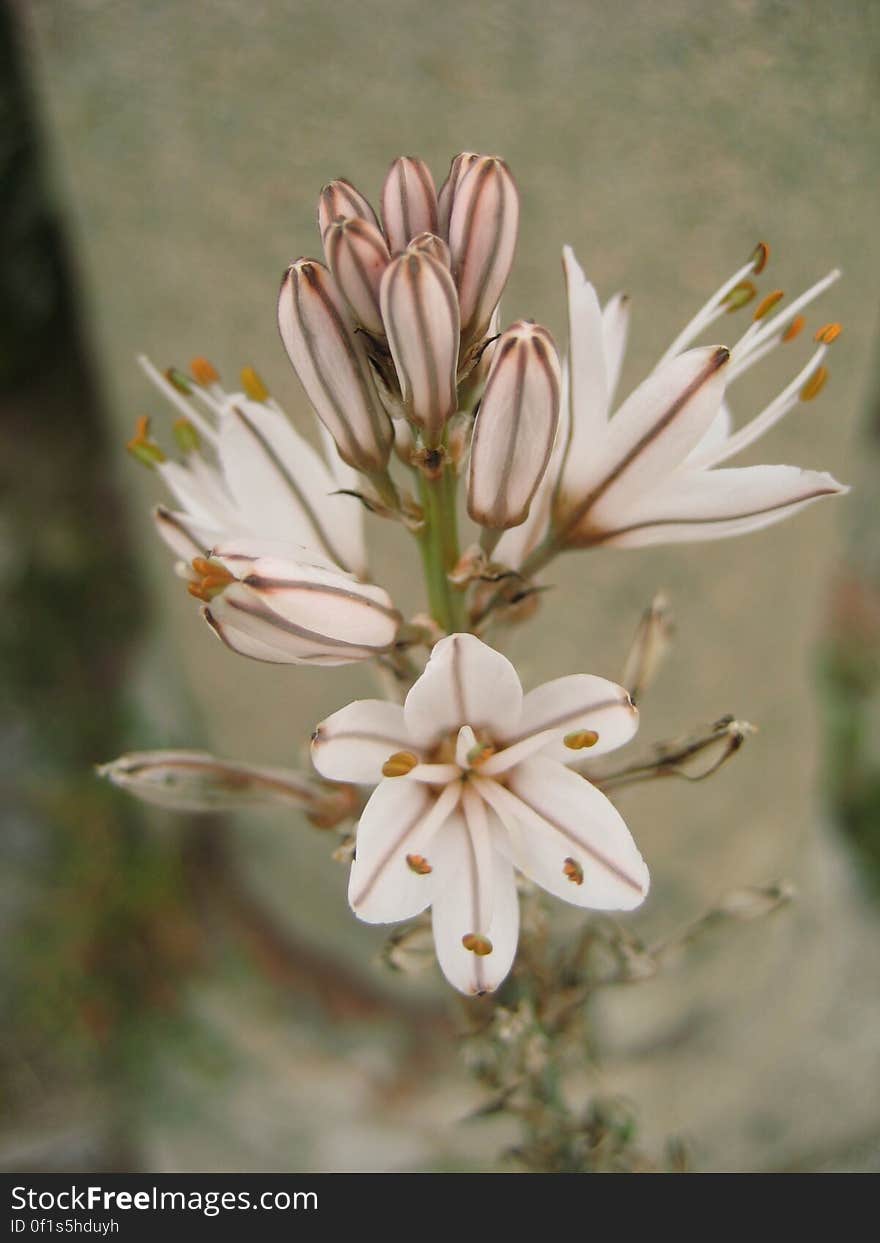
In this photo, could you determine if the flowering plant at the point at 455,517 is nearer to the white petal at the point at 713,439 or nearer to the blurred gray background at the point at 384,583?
the white petal at the point at 713,439

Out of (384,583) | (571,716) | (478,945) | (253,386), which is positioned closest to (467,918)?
(478,945)

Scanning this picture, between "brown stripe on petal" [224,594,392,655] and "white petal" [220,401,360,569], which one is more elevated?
"white petal" [220,401,360,569]

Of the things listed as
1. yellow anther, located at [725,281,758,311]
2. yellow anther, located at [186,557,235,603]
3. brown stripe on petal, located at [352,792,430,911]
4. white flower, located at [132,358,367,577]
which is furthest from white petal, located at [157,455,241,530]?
yellow anther, located at [725,281,758,311]

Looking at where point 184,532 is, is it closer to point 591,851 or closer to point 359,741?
point 359,741

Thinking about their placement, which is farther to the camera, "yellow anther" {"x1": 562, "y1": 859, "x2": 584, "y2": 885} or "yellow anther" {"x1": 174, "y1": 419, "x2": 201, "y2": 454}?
"yellow anther" {"x1": 174, "y1": 419, "x2": 201, "y2": 454}

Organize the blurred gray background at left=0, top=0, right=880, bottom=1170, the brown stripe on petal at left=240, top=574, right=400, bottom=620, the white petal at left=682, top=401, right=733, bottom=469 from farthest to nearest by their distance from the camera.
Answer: the blurred gray background at left=0, top=0, right=880, bottom=1170
the white petal at left=682, top=401, right=733, bottom=469
the brown stripe on petal at left=240, top=574, right=400, bottom=620

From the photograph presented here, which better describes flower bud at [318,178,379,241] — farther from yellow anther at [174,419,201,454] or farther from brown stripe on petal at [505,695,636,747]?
brown stripe on petal at [505,695,636,747]
